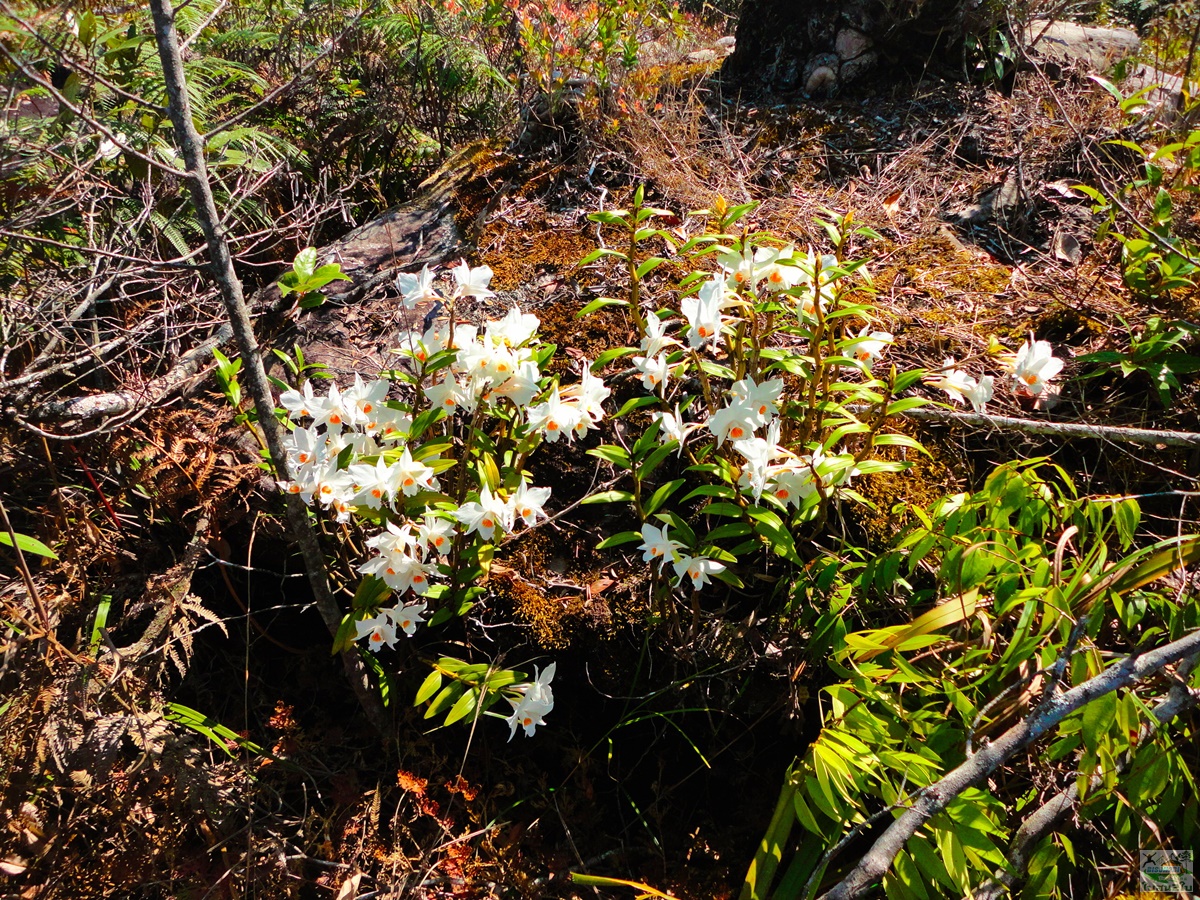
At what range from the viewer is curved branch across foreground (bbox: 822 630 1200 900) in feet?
4.98

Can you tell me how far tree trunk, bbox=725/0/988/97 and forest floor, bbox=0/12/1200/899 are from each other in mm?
1658

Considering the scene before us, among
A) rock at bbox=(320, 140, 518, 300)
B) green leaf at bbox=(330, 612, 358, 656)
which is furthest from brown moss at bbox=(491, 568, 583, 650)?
rock at bbox=(320, 140, 518, 300)

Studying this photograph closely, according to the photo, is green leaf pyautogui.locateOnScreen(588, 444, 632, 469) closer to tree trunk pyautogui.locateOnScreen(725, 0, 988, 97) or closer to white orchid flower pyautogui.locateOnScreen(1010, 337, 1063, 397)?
white orchid flower pyautogui.locateOnScreen(1010, 337, 1063, 397)

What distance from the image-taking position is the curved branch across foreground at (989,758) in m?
1.52

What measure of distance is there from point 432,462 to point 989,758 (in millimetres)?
1416

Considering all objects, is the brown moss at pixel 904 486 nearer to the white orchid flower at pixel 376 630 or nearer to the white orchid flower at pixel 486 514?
the white orchid flower at pixel 486 514

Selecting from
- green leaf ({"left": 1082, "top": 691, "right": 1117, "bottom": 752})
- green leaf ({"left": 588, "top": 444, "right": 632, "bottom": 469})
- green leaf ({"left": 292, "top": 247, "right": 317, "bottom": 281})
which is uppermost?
green leaf ({"left": 292, "top": 247, "right": 317, "bottom": 281})

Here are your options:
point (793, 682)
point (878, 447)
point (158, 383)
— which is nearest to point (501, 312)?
point (158, 383)

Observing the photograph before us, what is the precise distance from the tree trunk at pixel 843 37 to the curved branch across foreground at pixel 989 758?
3556mm

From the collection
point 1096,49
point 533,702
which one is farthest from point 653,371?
point 1096,49

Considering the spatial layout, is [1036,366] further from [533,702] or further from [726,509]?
[533,702]

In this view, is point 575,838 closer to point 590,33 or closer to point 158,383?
point 158,383

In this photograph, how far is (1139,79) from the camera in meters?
4.07

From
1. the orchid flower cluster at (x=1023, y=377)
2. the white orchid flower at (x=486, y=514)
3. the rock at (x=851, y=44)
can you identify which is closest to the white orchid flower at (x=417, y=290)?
the white orchid flower at (x=486, y=514)
